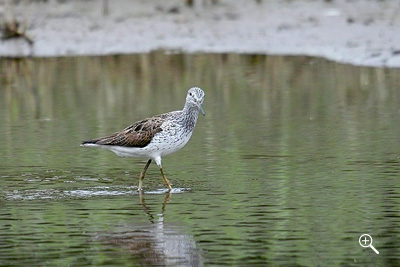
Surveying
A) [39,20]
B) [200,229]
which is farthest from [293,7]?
[200,229]

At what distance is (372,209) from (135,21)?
51.8 feet

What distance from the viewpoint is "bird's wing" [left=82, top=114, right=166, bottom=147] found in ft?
37.4

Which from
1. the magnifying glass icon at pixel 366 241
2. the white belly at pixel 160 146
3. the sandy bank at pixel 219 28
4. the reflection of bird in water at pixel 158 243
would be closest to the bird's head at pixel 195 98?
the white belly at pixel 160 146

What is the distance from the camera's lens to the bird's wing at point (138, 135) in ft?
37.4

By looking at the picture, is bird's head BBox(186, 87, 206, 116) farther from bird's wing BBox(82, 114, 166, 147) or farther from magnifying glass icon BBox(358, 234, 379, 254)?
magnifying glass icon BBox(358, 234, 379, 254)

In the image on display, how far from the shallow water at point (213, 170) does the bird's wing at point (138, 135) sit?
1.25 feet

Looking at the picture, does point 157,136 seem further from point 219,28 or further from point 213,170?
point 219,28

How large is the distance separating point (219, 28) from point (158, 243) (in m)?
15.9

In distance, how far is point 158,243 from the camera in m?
8.68

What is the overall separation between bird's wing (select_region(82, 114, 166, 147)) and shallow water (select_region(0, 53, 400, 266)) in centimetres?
38

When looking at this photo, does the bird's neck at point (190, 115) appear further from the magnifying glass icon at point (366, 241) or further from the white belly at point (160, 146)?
the magnifying glass icon at point (366, 241)

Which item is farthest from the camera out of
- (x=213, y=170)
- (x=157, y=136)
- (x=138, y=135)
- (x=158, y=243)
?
(x=213, y=170)

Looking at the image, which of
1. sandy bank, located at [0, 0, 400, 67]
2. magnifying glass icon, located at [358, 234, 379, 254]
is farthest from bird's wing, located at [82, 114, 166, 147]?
sandy bank, located at [0, 0, 400, 67]

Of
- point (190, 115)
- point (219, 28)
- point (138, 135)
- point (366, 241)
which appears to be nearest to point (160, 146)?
point (138, 135)
